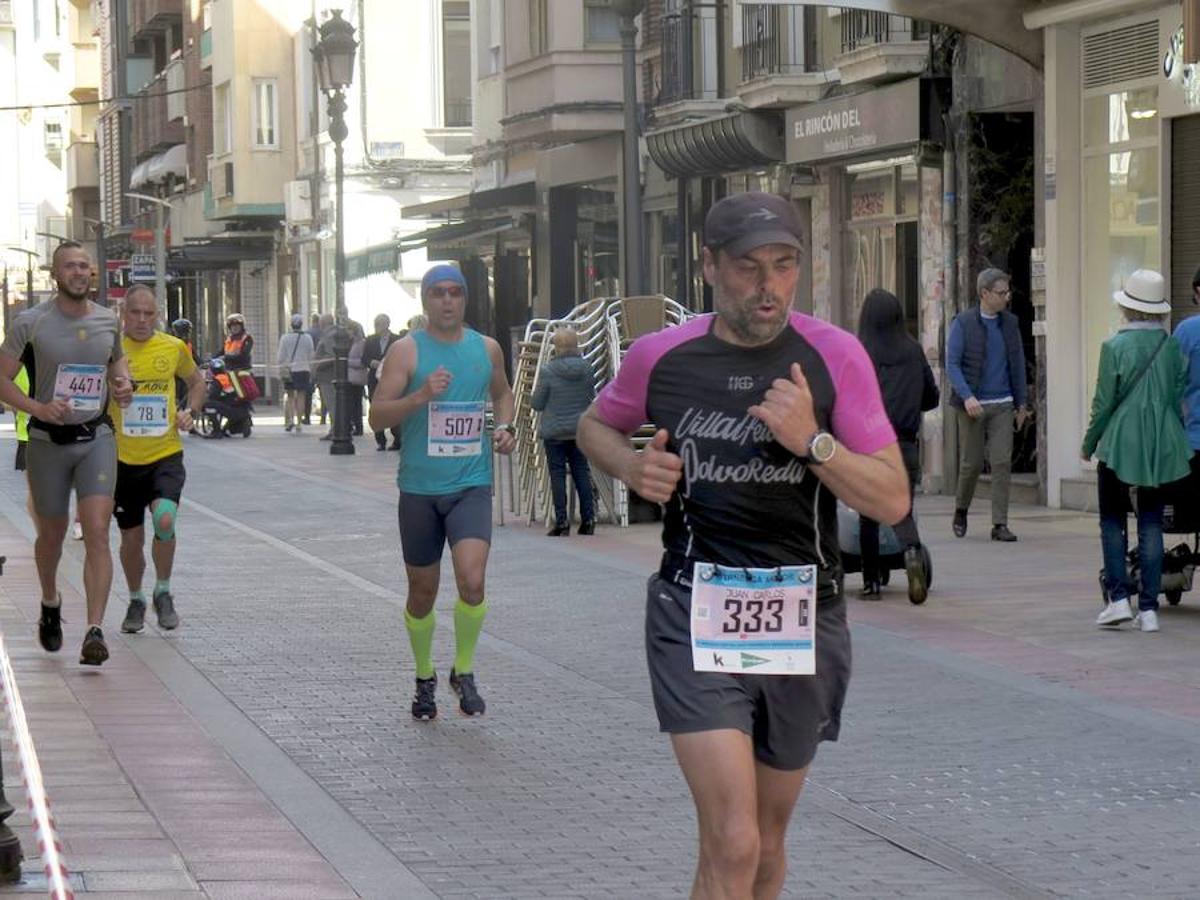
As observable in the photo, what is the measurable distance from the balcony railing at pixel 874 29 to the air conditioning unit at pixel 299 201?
29777mm

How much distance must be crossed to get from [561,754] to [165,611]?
4.45m

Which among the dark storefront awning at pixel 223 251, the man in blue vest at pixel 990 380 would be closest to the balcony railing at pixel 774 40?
the man in blue vest at pixel 990 380

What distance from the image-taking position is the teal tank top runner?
10016mm

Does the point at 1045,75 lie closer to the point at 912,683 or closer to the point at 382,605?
the point at 382,605

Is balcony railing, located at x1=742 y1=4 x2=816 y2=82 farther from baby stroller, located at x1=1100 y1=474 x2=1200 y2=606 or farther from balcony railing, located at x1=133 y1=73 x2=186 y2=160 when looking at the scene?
balcony railing, located at x1=133 y1=73 x2=186 y2=160

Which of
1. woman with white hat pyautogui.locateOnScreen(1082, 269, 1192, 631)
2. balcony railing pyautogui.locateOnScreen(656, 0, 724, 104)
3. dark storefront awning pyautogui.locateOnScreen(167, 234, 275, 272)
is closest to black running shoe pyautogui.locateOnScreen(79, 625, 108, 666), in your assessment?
woman with white hat pyautogui.locateOnScreen(1082, 269, 1192, 631)

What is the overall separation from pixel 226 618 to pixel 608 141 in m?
21.5

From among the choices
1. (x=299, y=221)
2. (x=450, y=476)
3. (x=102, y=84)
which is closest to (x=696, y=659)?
→ (x=450, y=476)

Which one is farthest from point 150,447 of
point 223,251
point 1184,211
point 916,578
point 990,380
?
point 223,251

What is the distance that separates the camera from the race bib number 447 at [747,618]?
519cm

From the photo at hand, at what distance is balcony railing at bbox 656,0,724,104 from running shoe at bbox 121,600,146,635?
688 inches

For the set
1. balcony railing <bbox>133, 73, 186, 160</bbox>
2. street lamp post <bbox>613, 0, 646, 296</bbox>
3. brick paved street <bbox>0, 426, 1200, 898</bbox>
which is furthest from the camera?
balcony railing <bbox>133, 73, 186, 160</bbox>

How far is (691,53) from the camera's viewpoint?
2959 centimetres

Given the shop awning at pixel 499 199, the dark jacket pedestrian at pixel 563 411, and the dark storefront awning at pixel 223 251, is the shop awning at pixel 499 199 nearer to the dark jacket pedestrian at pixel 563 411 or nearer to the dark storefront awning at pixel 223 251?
the dark jacket pedestrian at pixel 563 411
